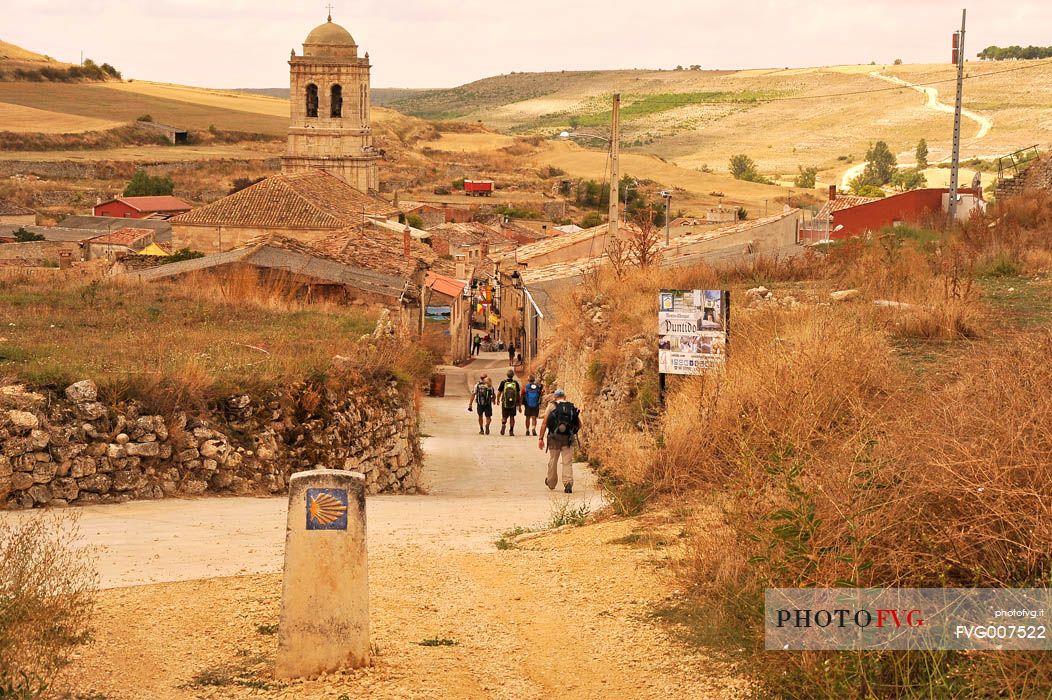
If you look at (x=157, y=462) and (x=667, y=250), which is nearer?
(x=157, y=462)

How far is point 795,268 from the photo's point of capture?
76.3ft

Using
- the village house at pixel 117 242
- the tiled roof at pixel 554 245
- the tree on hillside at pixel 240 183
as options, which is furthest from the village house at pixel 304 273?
the tree on hillside at pixel 240 183

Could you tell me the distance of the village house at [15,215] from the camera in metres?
63.8

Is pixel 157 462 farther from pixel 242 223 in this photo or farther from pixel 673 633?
pixel 242 223

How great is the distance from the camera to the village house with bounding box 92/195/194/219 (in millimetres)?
68312

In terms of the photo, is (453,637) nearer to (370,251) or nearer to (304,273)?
(304,273)

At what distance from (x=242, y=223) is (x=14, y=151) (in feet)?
200

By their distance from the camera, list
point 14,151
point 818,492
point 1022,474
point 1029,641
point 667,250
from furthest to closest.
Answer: point 14,151 → point 667,250 → point 818,492 → point 1022,474 → point 1029,641

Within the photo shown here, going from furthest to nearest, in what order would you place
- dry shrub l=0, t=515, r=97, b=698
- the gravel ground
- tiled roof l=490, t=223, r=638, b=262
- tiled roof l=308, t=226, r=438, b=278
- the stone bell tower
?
the stone bell tower
tiled roof l=490, t=223, r=638, b=262
tiled roof l=308, t=226, r=438, b=278
the gravel ground
dry shrub l=0, t=515, r=97, b=698

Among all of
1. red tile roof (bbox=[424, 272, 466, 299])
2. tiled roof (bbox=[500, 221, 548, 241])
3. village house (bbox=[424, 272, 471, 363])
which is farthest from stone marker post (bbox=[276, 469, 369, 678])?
tiled roof (bbox=[500, 221, 548, 241])

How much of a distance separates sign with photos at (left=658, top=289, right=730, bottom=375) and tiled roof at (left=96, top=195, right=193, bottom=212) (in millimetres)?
59237

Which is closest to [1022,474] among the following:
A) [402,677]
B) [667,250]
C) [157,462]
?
[402,677]

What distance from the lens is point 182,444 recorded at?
1390cm

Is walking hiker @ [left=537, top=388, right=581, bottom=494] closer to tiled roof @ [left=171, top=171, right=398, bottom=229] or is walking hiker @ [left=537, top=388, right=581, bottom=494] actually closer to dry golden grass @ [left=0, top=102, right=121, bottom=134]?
tiled roof @ [left=171, top=171, right=398, bottom=229]
